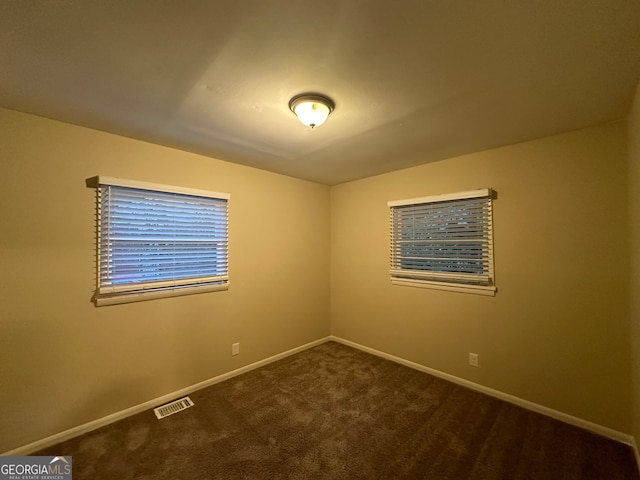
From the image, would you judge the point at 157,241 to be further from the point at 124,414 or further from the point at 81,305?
the point at 124,414

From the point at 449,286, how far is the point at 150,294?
296 centimetres

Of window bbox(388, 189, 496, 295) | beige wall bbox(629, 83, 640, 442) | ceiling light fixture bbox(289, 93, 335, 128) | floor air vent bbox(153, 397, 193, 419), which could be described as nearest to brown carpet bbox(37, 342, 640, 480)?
floor air vent bbox(153, 397, 193, 419)

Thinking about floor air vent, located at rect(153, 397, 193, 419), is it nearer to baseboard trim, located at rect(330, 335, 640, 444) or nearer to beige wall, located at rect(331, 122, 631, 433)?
baseboard trim, located at rect(330, 335, 640, 444)

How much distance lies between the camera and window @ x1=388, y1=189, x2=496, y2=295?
2584mm

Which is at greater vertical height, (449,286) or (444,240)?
(444,240)

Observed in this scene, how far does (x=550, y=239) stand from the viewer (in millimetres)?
2213

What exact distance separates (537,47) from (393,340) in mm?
3006

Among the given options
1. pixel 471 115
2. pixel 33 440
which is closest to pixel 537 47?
pixel 471 115

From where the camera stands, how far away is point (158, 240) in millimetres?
2404

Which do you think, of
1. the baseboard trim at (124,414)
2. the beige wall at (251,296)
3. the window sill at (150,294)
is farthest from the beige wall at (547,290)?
the window sill at (150,294)

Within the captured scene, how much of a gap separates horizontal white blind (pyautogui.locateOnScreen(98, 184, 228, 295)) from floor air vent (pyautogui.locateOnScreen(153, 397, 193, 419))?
1061 millimetres

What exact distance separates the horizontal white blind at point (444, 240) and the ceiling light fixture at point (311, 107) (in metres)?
1.75

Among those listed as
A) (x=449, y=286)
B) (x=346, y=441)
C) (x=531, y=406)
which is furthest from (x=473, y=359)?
(x=346, y=441)

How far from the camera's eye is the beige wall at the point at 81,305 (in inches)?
70.7
